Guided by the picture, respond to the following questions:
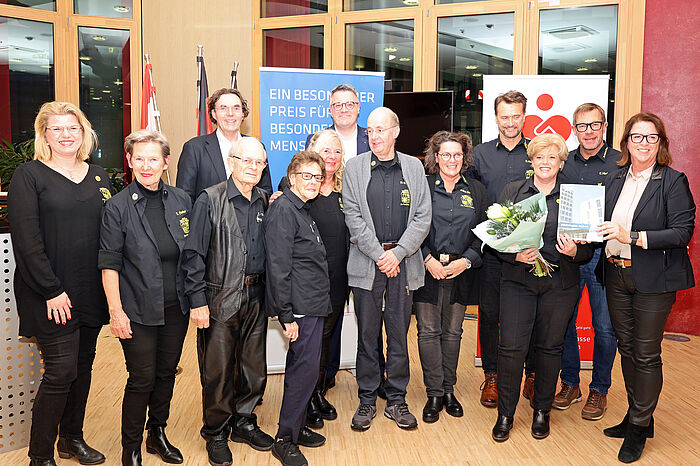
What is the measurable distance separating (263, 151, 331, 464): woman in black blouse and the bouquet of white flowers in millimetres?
907

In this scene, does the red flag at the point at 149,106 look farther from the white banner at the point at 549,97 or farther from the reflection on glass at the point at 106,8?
the white banner at the point at 549,97

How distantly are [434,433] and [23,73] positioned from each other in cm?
657

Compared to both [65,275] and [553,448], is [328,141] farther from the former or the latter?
[553,448]

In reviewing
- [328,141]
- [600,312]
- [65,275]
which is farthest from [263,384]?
[600,312]

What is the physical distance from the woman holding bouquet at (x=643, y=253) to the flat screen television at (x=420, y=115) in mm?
2709

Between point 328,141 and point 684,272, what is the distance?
2038mm

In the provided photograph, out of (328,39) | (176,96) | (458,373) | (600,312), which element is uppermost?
(328,39)

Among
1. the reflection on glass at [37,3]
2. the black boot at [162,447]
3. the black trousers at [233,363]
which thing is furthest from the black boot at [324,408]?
the reflection on glass at [37,3]

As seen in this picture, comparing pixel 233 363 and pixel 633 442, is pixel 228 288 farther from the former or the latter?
pixel 633 442

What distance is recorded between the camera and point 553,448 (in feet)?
10.6

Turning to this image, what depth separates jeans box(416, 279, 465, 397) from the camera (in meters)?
3.54

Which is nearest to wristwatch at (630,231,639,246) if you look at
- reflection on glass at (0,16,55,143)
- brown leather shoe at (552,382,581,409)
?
brown leather shoe at (552,382,581,409)

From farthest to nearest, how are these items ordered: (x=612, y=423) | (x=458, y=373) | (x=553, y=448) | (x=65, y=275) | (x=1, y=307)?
(x=458, y=373) < (x=612, y=423) < (x=553, y=448) < (x=1, y=307) < (x=65, y=275)

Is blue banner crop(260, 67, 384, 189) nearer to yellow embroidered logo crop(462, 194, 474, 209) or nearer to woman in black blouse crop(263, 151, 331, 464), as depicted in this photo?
yellow embroidered logo crop(462, 194, 474, 209)
